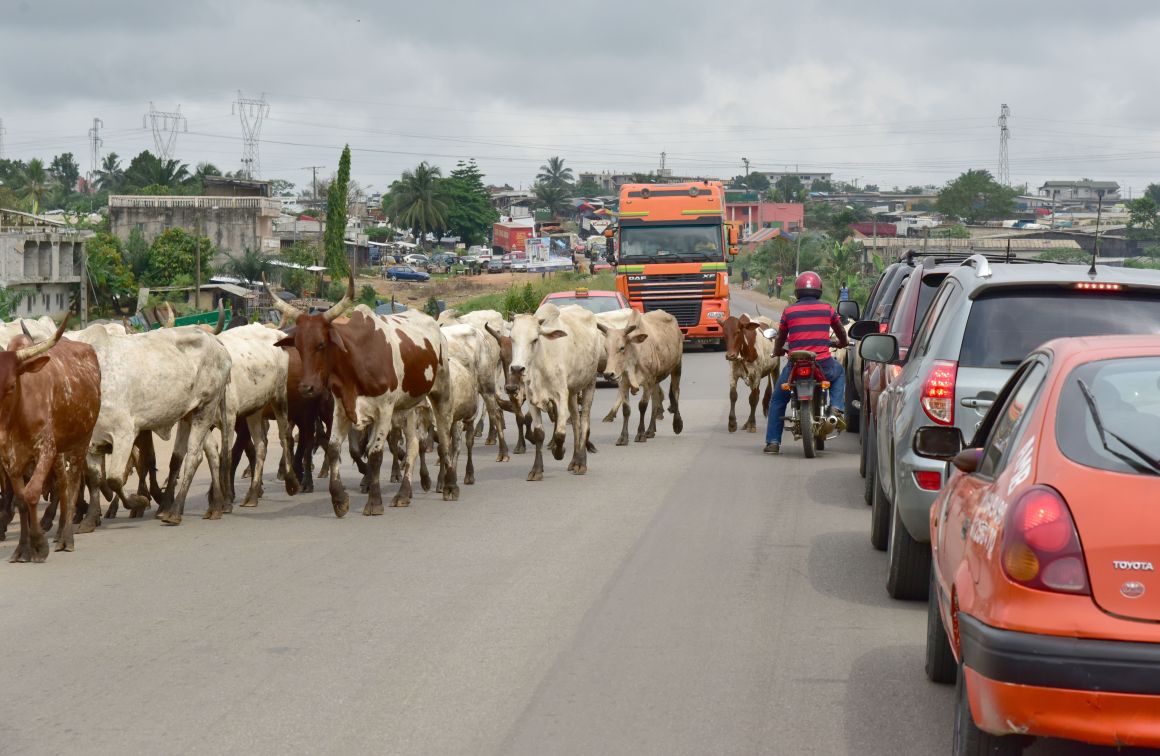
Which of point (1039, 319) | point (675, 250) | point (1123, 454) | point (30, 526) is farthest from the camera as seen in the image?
point (675, 250)

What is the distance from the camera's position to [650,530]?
12148 millimetres

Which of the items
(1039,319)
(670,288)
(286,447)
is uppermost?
(1039,319)

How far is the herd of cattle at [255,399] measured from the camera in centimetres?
1171

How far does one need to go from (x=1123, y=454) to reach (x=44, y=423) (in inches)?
341

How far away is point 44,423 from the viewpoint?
11523mm

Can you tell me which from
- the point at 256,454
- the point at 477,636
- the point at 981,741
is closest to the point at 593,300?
the point at 256,454

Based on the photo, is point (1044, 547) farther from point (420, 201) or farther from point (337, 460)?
point (420, 201)

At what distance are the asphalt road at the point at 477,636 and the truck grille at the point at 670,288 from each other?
23281 mm

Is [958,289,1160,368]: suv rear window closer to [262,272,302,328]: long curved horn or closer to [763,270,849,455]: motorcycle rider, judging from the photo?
[262,272,302,328]: long curved horn

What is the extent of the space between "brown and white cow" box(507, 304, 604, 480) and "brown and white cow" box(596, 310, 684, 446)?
141 cm

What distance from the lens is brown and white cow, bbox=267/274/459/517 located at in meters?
13.8

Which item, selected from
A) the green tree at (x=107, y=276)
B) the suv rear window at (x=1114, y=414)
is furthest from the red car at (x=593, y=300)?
the green tree at (x=107, y=276)

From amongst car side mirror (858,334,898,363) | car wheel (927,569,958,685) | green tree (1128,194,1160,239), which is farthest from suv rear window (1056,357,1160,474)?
green tree (1128,194,1160,239)

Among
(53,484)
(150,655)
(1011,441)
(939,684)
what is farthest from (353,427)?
(1011,441)
